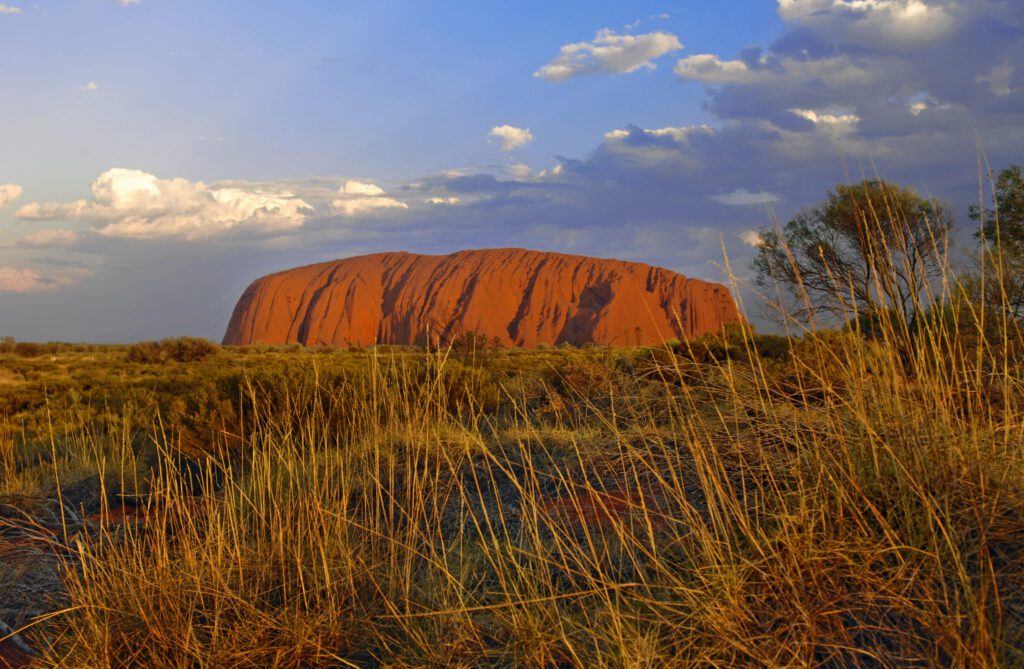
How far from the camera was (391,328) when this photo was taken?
5281 cm

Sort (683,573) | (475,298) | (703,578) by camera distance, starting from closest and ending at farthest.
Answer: (703,578)
(683,573)
(475,298)

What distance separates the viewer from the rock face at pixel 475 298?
54.1 meters

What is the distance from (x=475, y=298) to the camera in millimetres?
56000

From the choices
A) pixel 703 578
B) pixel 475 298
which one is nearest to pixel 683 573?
pixel 703 578

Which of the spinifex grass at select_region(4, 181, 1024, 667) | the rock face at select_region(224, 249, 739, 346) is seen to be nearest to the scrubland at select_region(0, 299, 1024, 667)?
the spinifex grass at select_region(4, 181, 1024, 667)

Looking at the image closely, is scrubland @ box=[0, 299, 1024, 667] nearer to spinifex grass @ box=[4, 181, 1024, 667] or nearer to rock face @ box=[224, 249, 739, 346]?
spinifex grass @ box=[4, 181, 1024, 667]

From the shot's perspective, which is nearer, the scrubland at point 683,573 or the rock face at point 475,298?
the scrubland at point 683,573

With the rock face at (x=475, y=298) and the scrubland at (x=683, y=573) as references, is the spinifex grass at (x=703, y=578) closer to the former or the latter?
the scrubland at (x=683, y=573)

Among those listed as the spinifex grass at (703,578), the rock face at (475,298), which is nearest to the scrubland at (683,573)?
the spinifex grass at (703,578)

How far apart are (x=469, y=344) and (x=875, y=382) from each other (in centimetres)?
1136

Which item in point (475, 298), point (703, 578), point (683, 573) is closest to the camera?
point (703, 578)

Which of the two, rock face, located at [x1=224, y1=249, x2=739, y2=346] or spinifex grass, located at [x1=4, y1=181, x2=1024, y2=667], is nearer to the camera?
spinifex grass, located at [x1=4, y1=181, x2=1024, y2=667]

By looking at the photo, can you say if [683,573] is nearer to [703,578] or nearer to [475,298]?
[703,578]

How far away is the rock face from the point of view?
2130 inches
